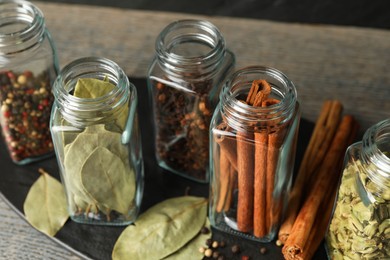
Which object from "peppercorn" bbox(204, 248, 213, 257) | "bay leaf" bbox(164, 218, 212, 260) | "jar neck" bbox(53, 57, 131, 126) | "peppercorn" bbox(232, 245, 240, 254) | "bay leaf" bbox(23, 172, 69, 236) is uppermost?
"jar neck" bbox(53, 57, 131, 126)

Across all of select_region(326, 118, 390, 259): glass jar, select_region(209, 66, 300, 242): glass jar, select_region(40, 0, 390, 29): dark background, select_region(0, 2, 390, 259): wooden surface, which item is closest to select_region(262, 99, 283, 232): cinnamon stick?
select_region(209, 66, 300, 242): glass jar

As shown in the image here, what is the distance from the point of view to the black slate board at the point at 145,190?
115cm

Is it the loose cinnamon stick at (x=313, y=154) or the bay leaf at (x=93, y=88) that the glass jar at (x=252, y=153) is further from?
the bay leaf at (x=93, y=88)

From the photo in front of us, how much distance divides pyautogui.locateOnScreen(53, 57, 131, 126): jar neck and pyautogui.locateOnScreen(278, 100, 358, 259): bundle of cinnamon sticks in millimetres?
349

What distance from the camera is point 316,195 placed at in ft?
3.86

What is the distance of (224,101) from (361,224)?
0.27 m

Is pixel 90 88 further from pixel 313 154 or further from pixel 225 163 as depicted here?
pixel 313 154

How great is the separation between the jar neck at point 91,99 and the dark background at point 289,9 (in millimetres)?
688

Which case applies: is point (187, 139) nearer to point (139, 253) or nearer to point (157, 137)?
point (157, 137)

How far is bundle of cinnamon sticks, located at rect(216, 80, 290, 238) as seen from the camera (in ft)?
3.37

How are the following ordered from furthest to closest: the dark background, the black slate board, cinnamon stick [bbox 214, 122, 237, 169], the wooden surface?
the dark background
the wooden surface
the black slate board
cinnamon stick [bbox 214, 122, 237, 169]

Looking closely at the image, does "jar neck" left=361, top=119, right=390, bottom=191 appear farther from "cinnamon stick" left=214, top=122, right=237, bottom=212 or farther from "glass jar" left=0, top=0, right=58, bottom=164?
"glass jar" left=0, top=0, right=58, bottom=164

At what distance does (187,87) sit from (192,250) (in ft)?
0.91

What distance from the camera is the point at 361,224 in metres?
1.00
